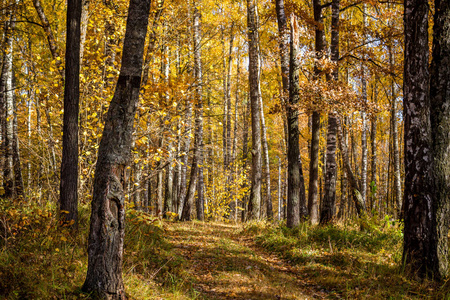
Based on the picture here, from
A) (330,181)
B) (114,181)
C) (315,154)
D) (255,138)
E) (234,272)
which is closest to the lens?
(114,181)

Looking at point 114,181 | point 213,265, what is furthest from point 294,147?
point 114,181

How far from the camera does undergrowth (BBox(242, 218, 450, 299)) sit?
15.6ft

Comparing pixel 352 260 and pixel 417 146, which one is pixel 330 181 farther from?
pixel 417 146

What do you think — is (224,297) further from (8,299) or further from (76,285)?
(8,299)

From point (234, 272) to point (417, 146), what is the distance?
385 centimetres

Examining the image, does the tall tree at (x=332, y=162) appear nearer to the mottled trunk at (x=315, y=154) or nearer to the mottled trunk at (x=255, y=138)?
the mottled trunk at (x=315, y=154)

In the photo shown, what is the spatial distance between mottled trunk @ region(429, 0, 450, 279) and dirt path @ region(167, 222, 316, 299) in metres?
2.38

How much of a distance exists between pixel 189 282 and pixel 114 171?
2399mm

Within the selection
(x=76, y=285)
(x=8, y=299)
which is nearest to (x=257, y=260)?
(x=76, y=285)

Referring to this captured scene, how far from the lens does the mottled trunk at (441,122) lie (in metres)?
5.09

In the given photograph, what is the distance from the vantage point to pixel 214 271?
563 cm

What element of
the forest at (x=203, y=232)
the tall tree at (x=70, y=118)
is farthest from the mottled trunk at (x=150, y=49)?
the tall tree at (x=70, y=118)

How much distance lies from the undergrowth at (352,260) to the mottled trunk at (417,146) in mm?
442

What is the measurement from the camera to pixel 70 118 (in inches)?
224
